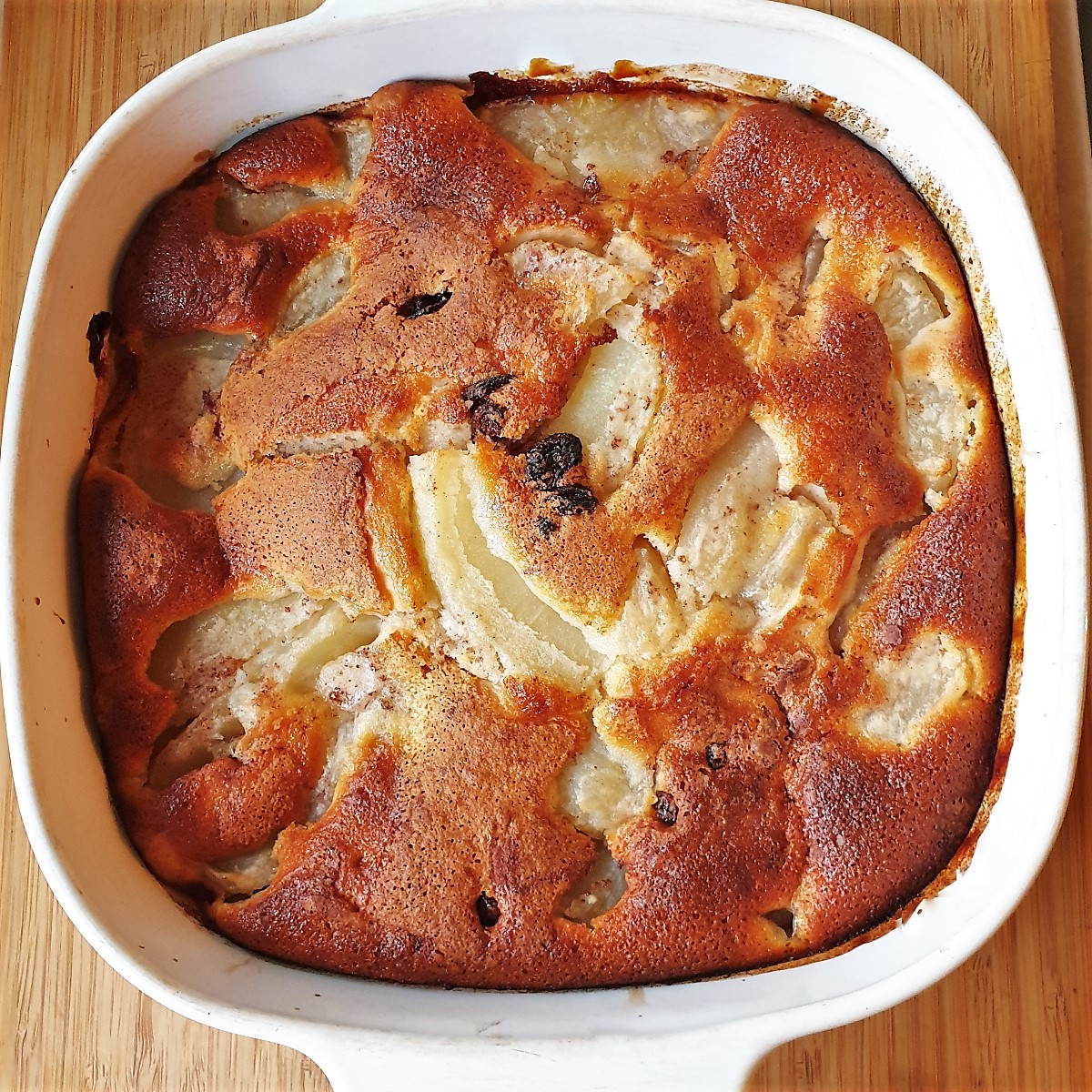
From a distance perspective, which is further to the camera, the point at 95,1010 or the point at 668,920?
the point at 95,1010

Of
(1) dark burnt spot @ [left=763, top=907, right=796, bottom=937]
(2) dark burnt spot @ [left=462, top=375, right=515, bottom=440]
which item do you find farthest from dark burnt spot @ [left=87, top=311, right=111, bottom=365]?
(1) dark burnt spot @ [left=763, top=907, right=796, bottom=937]

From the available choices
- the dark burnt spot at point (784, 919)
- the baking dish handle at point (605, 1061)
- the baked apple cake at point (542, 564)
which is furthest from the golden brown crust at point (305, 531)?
the dark burnt spot at point (784, 919)

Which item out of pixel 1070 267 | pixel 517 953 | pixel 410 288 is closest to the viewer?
pixel 517 953

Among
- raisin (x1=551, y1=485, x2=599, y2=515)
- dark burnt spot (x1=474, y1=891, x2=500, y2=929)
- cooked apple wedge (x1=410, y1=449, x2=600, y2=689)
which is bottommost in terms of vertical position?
dark burnt spot (x1=474, y1=891, x2=500, y2=929)

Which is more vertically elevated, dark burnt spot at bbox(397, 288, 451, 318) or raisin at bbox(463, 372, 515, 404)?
dark burnt spot at bbox(397, 288, 451, 318)

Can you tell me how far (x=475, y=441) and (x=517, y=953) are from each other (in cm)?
71

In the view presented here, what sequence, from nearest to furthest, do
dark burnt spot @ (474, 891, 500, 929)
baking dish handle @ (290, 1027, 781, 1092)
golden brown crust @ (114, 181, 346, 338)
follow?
1. baking dish handle @ (290, 1027, 781, 1092)
2. dark burnt spot @ (474, 891, 500, 929)
3. golden brown crust @ (114, 181, 346, 338)

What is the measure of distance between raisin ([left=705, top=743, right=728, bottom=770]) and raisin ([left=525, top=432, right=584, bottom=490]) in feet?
1.40

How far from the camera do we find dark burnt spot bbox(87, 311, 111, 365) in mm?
1514

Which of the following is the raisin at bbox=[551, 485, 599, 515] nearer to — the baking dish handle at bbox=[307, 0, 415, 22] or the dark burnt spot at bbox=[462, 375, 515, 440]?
the dark burnt spot at bbox=[462, 375, 515, 440]

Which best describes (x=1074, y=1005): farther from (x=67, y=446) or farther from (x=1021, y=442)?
(x=67, y=446)

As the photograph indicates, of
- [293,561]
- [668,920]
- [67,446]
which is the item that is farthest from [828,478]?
A: [67,446]

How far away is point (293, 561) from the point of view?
1481 millimetres

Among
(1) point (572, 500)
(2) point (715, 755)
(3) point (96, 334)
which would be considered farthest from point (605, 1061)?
(3) point (96, 334)
